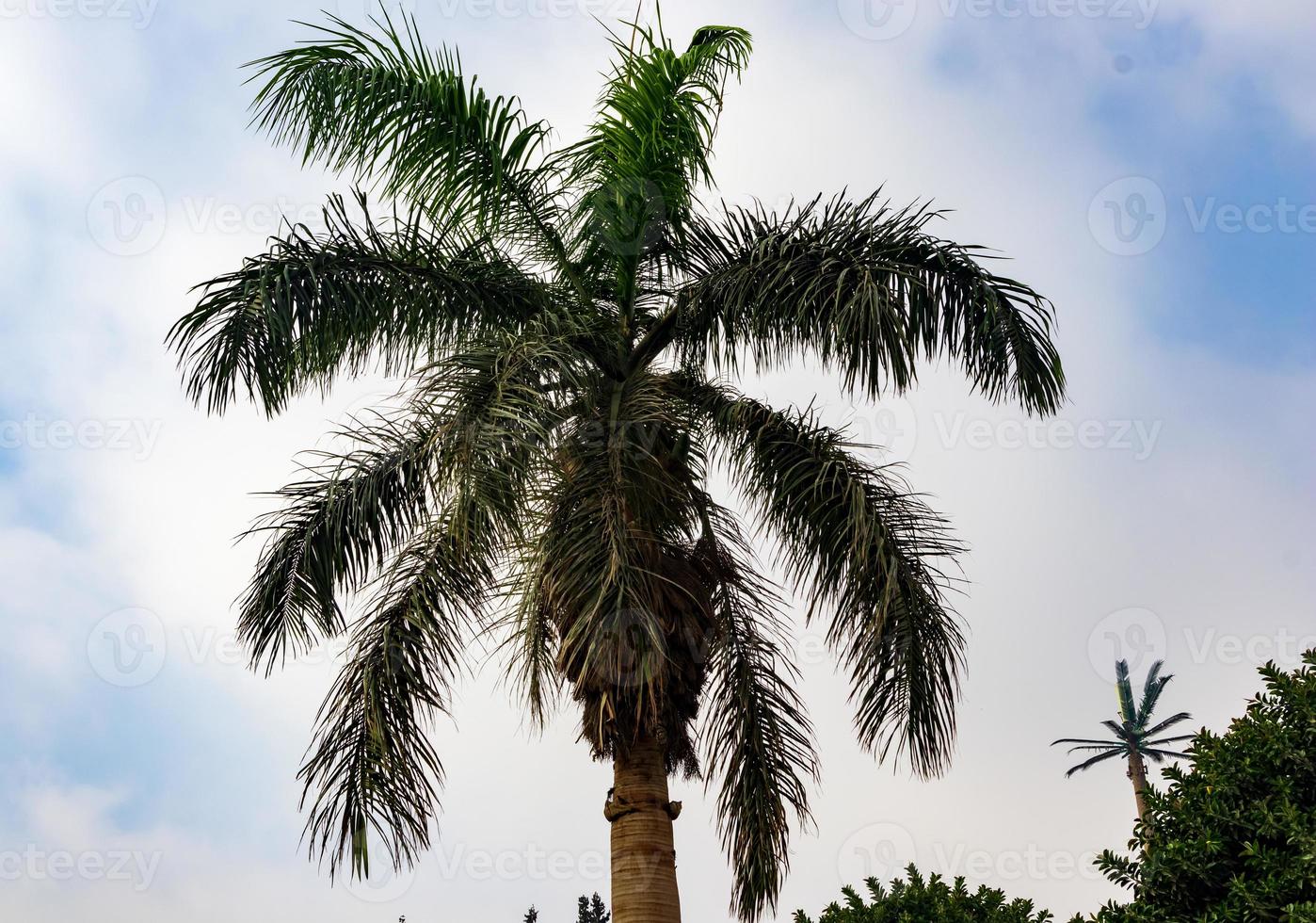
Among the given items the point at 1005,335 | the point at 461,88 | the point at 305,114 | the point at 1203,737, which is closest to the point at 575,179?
the point at 461,88

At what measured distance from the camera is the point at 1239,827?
8.07 metres

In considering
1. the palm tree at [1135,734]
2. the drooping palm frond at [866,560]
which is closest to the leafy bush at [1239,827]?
the drooping palm frond at [866,560]

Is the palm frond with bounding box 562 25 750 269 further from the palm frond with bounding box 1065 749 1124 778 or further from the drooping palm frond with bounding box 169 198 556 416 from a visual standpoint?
the palm frond with bounding box 1065 749 1124 778

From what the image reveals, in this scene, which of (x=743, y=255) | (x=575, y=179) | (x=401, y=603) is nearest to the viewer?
(x=401, y=603)

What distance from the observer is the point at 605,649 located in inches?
299

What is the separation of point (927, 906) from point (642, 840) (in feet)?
11.5

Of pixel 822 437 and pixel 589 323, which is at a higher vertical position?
pixel 589 323

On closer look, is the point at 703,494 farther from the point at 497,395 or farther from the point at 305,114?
the point at 305,114

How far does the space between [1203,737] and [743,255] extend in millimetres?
4618

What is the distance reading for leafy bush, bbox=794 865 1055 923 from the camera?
10125 millimetres

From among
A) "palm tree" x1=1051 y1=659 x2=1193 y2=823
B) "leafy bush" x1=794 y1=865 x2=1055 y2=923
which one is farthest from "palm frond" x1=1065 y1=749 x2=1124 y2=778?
"leafy bush" x1=794 y1=865 x2=1055 y2=923

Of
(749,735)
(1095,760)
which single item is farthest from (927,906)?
(1095,760)

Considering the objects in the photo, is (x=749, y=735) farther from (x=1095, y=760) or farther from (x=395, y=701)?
(x=1095, y=760)

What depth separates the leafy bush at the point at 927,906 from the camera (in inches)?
399
